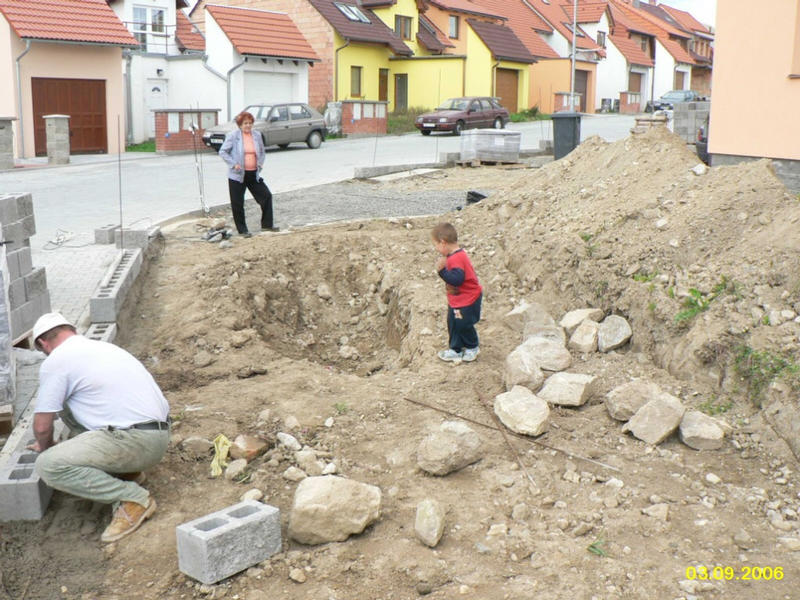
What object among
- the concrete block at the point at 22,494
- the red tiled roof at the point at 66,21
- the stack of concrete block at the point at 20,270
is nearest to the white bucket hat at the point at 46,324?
the concrete block at the point at 22,494

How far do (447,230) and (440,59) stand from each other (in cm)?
3573

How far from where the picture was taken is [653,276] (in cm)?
696

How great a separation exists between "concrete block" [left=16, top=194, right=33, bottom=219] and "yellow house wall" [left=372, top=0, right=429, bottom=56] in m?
34.2

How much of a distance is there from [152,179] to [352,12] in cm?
2236

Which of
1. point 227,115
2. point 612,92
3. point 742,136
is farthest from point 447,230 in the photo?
point 612,92

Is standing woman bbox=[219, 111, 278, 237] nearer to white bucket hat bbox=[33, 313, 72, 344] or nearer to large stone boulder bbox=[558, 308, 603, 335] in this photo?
large stone boulder bbox=[558, 308, 603, 335]

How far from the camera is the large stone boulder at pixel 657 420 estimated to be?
511cm

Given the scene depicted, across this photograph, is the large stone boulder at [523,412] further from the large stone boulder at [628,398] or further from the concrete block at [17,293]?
the concrete block at [17,293]

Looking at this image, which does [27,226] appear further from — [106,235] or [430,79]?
[430,79]

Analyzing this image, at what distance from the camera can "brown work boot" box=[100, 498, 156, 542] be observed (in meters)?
4.40

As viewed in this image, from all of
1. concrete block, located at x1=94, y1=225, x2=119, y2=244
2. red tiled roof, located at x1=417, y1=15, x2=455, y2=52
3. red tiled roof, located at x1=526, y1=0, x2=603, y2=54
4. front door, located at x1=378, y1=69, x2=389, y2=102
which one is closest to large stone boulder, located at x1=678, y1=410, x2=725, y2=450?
concrete block, located at x1=94, y1=225, x2=119, y2=244

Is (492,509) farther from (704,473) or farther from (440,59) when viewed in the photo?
(440,59)

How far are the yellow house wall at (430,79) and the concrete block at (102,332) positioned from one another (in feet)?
112

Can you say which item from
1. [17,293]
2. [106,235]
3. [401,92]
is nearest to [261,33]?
[401,92]
